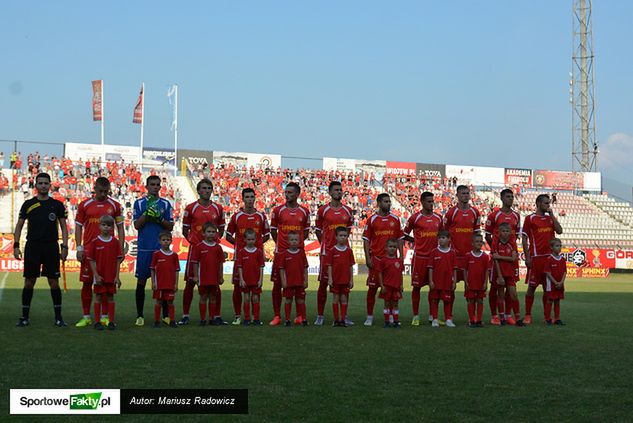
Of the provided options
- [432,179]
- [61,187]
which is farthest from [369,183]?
[61,187]

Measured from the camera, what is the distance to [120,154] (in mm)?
50156

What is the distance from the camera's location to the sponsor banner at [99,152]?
48844mm

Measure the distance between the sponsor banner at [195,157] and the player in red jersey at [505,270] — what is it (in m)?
41.0

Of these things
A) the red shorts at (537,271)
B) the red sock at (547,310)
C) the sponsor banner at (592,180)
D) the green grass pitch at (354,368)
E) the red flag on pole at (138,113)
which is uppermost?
the red flag on pole at (138,113)

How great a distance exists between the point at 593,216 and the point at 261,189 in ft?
77.7

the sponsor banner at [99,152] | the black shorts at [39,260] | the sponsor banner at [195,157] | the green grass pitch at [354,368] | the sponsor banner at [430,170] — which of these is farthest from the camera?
the sponsor banner at [430,170]

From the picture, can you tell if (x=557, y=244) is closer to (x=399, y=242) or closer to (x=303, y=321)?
(x=399, y=242)

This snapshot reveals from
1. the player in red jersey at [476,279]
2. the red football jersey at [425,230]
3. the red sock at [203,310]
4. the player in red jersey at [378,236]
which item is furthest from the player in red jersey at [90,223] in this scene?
the player in red jersey at [476,279]

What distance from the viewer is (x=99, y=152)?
162ft

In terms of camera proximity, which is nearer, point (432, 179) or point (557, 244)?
point (557, 244)

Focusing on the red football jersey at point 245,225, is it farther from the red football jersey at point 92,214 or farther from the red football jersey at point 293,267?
the red football jersey at point 92,214

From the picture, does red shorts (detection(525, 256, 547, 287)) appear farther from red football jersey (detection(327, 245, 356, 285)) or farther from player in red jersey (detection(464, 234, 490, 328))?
red football jersey (detection(327, 245, 356, 285))

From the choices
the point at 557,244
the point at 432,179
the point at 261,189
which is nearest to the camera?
the point at 557,244

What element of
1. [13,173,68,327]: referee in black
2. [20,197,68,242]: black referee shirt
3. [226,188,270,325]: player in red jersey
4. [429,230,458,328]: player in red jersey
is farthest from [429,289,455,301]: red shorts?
[20,197,68,242]: black referee shirt
